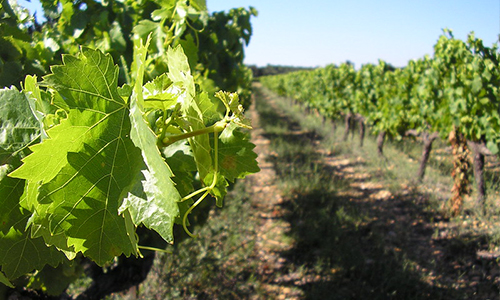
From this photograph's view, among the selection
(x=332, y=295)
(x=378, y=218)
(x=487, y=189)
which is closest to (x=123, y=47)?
(x=332, y=295)

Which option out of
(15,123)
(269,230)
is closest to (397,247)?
(269,230)

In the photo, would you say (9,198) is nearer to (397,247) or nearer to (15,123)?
(15,123)

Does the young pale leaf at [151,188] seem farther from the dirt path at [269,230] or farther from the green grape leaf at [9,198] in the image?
the dirt path at [269,230]

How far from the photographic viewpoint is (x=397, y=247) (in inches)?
184

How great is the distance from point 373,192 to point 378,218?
1346 mm

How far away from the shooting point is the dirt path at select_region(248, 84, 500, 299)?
3.83 metres

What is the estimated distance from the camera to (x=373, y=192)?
22.2 feet

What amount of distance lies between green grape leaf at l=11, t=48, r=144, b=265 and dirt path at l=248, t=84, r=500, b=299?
10.9 feet

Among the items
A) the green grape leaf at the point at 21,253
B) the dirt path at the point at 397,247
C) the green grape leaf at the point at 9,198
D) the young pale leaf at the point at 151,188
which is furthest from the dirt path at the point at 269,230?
the young pale leaf at the point at 151,188

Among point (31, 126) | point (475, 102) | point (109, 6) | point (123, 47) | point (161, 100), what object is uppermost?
point (475, 102)

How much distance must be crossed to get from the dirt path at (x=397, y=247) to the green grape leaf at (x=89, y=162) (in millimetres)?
3309

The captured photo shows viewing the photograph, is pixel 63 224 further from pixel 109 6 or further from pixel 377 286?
pixel 377 286

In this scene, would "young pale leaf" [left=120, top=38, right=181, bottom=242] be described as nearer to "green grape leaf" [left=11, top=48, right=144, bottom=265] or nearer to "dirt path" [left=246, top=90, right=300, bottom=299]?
"green grape leaf" [left=11, top=48, right=144, bottom=265]

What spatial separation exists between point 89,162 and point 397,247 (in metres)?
4.80
